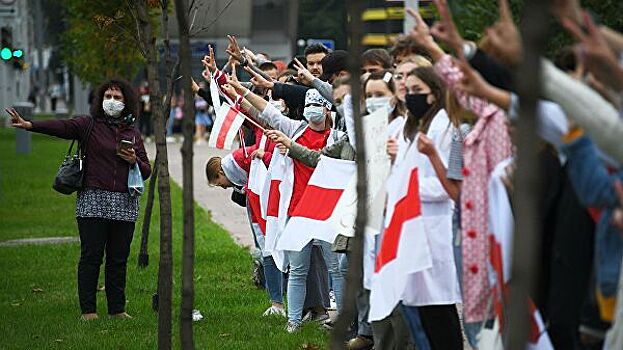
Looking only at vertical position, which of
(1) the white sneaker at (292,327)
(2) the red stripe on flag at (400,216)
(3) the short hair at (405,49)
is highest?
(3) the short hair at (405,49)

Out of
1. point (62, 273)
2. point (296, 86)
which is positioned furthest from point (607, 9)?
point (296, 86)

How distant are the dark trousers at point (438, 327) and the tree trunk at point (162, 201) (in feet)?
5.42

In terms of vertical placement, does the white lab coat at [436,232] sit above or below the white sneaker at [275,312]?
above

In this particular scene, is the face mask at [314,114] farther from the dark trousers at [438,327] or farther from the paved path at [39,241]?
the paved path at [39,241]

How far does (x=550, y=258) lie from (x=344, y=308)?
93 cm

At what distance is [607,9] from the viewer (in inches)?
923

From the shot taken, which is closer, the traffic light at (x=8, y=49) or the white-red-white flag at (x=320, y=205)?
the white-red-white flag at (x=320, y=205)

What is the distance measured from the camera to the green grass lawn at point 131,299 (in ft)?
31.4

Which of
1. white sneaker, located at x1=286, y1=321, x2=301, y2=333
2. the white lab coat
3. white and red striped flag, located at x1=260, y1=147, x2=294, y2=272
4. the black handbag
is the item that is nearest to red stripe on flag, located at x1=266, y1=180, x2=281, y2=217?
white and red striped flag, located at x1=260, y1=147, x2=294, y2=272

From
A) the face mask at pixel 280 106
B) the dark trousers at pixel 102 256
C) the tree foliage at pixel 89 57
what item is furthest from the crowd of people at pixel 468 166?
the tree foliage at pixel 89 57

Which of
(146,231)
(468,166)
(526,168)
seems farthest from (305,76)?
(526,168)

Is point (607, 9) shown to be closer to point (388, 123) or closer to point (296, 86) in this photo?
point (296, 86)

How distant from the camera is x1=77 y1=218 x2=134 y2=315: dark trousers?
10461 millimetres

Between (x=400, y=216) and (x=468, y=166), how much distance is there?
2.72 feet
